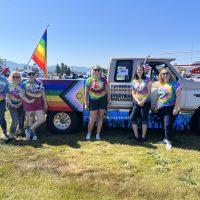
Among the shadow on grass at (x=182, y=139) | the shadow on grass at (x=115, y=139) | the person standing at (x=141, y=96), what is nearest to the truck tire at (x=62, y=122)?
the shadow on grass at (x=115, y=139)

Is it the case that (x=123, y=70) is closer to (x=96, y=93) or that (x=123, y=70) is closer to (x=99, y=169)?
(x=96, y=93)

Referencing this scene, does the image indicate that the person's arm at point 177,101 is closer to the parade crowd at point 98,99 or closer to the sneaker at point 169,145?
the parade crowd at point 98,99

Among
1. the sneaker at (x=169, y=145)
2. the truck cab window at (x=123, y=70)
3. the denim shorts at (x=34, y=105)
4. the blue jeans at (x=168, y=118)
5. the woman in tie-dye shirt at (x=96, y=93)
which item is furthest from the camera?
the truck cab window at (x=123, y=70)

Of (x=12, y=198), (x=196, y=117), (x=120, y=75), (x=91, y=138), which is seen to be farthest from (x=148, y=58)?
(x=12, y=198)

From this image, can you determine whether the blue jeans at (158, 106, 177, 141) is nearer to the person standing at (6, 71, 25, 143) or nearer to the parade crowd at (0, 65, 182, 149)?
the parade crowd at (0, 65, 182, 149)

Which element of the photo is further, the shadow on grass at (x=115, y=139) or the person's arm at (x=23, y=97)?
the person's arm at (x=23, y=97)

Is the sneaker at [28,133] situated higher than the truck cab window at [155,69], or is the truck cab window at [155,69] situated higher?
the truck cab window at [155,69]

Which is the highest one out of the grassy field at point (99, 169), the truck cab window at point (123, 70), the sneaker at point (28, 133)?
the truck cab window at point (123, 70)

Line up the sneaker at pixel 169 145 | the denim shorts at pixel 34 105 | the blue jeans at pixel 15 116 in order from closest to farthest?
the sneaker at pixel 169 145 < the denim shorts at pixel 34 105 < the blue jeans at pixel 15 116

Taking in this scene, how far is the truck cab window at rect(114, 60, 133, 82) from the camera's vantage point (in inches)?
265

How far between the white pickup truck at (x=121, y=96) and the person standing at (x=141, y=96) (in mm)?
Result: 430

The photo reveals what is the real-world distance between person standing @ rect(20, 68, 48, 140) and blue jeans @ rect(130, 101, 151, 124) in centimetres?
207

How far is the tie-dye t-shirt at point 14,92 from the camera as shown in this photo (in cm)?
645

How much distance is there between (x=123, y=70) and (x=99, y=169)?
280 centimetres
